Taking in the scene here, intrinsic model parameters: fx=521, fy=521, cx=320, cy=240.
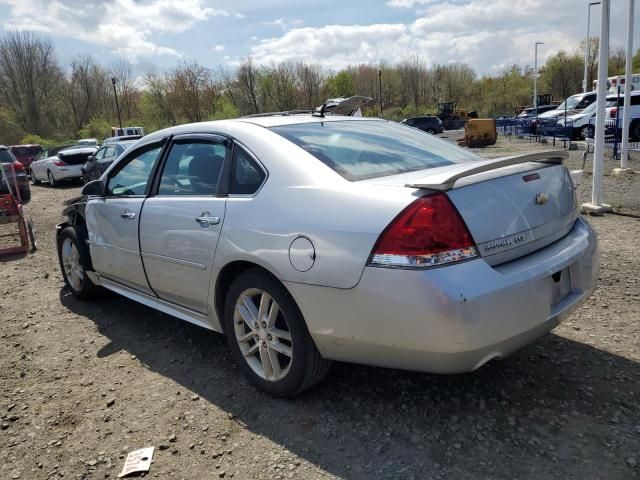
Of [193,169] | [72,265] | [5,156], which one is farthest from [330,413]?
[5,156]

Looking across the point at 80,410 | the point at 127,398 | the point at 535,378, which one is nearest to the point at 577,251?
the point at 535,378

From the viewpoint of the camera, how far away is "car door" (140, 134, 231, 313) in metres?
3.20

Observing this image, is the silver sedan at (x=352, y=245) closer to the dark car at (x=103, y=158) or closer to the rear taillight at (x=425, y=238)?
the rear taillight at (x=425, y=238)

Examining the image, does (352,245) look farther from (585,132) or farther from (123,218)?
(585,132)

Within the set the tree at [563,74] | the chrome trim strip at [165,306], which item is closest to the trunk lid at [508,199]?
the chrome trim strip at [165,306]

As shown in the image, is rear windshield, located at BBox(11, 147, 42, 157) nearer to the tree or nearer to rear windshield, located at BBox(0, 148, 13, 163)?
rear windshield, located at BBox(0, 148, 13, 163)

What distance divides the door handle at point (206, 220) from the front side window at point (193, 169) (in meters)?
0.16

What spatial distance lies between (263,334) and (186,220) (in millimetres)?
925

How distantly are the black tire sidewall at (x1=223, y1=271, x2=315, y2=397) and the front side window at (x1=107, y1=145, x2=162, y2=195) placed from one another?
1385 millimetres

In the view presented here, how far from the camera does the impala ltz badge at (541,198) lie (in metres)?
2.71

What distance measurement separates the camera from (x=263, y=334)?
117 inches

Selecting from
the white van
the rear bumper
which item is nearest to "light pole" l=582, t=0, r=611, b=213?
the rear bumper

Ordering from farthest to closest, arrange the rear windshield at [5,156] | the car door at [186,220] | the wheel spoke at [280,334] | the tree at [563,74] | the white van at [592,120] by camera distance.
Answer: the tree at [563,74] → the white van at [592,120] → the rear windshield at [5,156] → the car door at [186,220] → the wheel spoke at [280,334]

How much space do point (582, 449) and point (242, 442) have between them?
5.34ft
